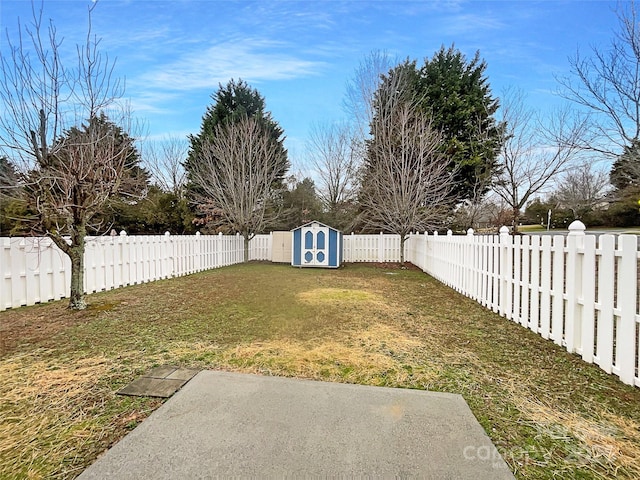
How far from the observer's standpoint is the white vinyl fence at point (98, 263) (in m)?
5.36

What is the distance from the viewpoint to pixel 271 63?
1044 centimetres

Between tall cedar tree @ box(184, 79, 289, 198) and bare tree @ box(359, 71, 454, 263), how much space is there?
20.4 feet

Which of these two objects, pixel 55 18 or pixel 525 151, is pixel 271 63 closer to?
pixel 55 18

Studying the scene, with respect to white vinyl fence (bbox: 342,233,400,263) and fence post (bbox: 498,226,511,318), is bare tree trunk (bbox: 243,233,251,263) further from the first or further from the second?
fence post (bbox: 498,226,511,318)

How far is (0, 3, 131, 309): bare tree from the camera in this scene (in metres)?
4.79

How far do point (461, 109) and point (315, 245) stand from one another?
394 inches

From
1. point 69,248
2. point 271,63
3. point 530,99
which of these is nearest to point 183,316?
point 69,248

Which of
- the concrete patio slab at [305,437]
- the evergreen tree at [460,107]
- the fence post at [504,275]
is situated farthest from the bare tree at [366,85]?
the concrete patio slab at [305,437]

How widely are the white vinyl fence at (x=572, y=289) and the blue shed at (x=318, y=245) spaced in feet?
22.0

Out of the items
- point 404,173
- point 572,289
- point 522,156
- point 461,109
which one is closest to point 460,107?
point 461,109

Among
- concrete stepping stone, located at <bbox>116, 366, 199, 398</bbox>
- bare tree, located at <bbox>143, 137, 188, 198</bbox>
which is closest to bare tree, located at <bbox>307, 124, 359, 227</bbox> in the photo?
bare tree, located at <bbox>143, 137, 188, 198</bbox>

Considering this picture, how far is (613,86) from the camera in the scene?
22.1ft

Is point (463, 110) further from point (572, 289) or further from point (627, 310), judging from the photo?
point (627, 310)

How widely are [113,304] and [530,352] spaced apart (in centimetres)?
624
